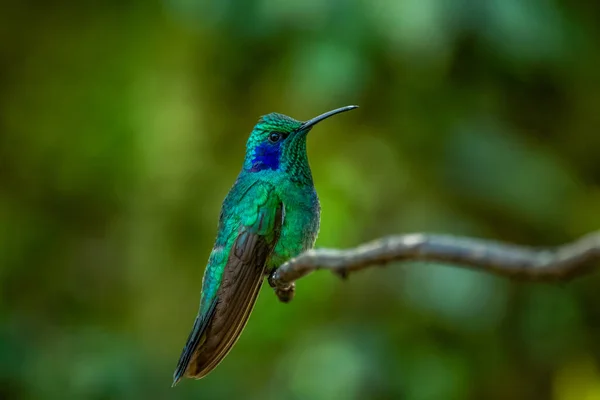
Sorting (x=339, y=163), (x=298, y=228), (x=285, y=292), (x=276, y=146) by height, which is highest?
(x=339, y=163)

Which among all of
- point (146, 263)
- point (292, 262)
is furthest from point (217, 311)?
point (146, 263)

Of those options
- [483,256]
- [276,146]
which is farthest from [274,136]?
[483,256]

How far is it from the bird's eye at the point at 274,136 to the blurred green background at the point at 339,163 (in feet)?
6.48

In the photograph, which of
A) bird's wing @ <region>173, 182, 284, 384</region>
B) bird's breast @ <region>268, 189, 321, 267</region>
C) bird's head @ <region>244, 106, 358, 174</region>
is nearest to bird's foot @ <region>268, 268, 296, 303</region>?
bird's wing @ <region>173, 182, 284, 384</region>

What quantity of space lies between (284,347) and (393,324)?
601 mm

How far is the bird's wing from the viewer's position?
824 millimetres

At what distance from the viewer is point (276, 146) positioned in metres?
1.22

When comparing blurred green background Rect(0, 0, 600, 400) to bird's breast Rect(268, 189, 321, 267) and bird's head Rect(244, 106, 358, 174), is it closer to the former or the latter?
bird's head Rect(244, 106, 358, 174)

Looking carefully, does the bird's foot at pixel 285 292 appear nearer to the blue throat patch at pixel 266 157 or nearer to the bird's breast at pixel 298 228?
the bird's breast at pixel 298 228

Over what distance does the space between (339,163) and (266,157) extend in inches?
86.9

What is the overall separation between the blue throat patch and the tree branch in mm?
455

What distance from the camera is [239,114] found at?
13.0 ft

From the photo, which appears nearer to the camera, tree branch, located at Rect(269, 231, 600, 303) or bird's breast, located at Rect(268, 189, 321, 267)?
tree branch, located at Rect(269, 231, 600, 303)

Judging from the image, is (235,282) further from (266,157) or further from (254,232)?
(266,157)
